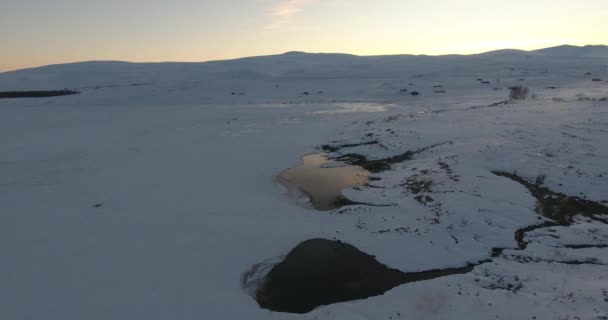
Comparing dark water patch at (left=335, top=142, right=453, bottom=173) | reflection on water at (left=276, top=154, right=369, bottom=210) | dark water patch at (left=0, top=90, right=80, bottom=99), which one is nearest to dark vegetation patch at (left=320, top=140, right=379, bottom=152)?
dark water patch at (left=335, top=142, right=453, bottom=173)

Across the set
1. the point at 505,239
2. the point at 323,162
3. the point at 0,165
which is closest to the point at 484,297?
the point at 505,239

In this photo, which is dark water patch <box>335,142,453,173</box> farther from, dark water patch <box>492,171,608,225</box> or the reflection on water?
dark water patch <box>492,171,608,225</box>

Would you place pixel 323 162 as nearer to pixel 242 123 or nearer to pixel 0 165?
pixel 242 123

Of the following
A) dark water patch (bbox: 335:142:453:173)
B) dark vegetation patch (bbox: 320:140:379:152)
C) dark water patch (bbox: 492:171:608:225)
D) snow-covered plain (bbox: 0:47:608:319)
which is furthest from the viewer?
dark vegetation patch (bbox: 320:140:379:152)

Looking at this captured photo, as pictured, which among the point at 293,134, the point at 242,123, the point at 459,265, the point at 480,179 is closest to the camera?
the point at 459,265

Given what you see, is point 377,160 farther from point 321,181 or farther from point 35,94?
point 35,94

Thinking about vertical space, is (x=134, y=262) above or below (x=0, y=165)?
below

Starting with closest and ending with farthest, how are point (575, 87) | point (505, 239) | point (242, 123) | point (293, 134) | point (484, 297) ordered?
point (484, 297), point (505, 239), point (293, 134), point (242, 123), point (575, 87)

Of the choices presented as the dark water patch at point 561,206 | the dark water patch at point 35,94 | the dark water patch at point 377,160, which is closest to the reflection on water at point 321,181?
the dark water patch at point 377,160
